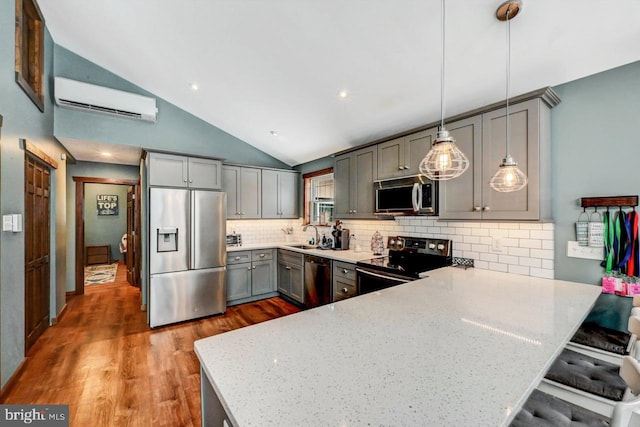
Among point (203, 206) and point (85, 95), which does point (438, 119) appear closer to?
point (203, 206)

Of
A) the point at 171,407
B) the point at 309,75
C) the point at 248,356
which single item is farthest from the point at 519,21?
the point at 171,407

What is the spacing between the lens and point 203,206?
147 inches

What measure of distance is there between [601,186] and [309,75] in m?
2.53

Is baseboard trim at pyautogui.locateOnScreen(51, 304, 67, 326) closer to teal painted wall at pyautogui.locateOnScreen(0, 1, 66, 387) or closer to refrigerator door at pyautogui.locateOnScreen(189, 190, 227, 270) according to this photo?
teal painted wall at pyautogui.locateOnScreen(0, 1, 66, 387)

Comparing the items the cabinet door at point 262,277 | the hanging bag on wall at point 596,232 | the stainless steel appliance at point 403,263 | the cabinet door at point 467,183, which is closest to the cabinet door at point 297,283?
the cabinet door at point 262,277

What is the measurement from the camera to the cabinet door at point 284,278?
169 inches

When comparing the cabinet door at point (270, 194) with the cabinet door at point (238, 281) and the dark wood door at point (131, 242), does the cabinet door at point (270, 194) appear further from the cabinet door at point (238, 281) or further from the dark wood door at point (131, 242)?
the dark wood door at point (131, 242)

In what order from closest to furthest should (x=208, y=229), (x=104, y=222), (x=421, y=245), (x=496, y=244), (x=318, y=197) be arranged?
(x=496, y=244)
(x=421, y=245)
(x=208, y=229)
(x=318, y=197)
(x=104, y=222)

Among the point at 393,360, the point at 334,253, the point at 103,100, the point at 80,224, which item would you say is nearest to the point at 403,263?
the point at 334,253

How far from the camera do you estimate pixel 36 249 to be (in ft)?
9.96

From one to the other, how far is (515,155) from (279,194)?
140 inches

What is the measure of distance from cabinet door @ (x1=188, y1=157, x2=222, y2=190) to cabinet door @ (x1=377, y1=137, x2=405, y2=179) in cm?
224

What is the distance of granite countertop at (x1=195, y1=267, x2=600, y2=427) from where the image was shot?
2.35 feet

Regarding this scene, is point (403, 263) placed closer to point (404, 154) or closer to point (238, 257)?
point (404, 154)
